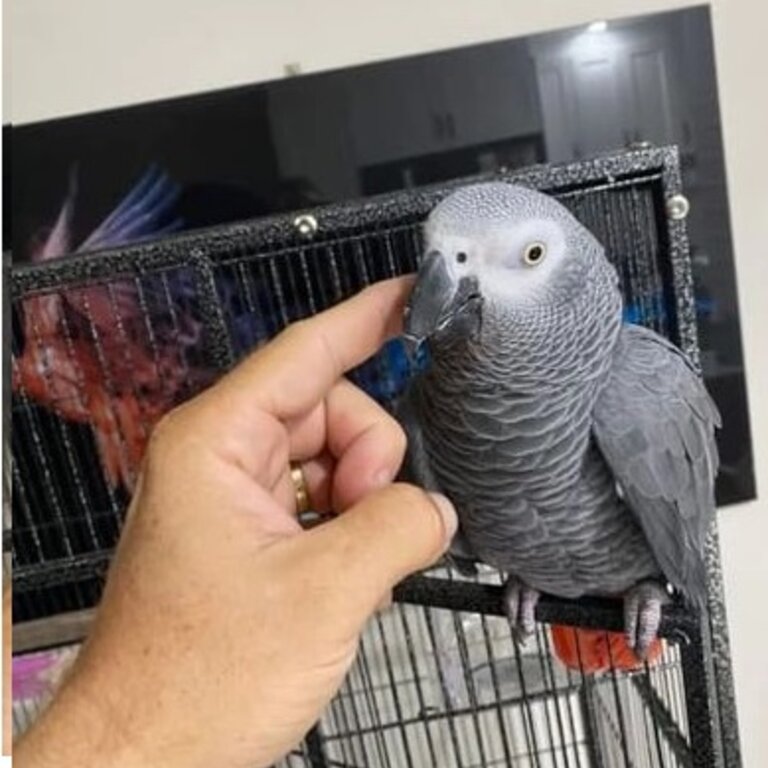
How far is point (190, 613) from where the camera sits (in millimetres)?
461

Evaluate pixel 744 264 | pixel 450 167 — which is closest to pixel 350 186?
pixel 450 167

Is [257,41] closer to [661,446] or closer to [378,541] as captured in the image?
[661,446]

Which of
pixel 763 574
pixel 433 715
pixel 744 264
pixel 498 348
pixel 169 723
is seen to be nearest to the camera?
pixel 169 723

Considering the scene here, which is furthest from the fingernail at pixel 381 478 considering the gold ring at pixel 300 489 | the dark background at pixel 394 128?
the dark background at pixel 394 128

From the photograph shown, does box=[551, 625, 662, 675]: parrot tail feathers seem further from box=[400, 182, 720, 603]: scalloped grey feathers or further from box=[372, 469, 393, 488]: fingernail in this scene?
box=[372, 469, 393, 488]: fingernail

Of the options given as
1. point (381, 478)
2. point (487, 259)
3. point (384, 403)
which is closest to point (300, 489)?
point (381, 478)

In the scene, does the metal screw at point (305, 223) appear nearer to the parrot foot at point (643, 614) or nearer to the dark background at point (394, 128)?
the parrot foot at point (643, 614)

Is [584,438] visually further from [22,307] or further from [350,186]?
[350,186]

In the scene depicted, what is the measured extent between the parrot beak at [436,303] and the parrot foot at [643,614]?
0.86ft

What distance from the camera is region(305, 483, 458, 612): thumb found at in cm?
47

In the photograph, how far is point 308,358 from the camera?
23.0 inches

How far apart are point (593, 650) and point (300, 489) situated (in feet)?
1.26

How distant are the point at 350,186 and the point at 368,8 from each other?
0.75 feet

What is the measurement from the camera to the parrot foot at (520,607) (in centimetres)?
82
